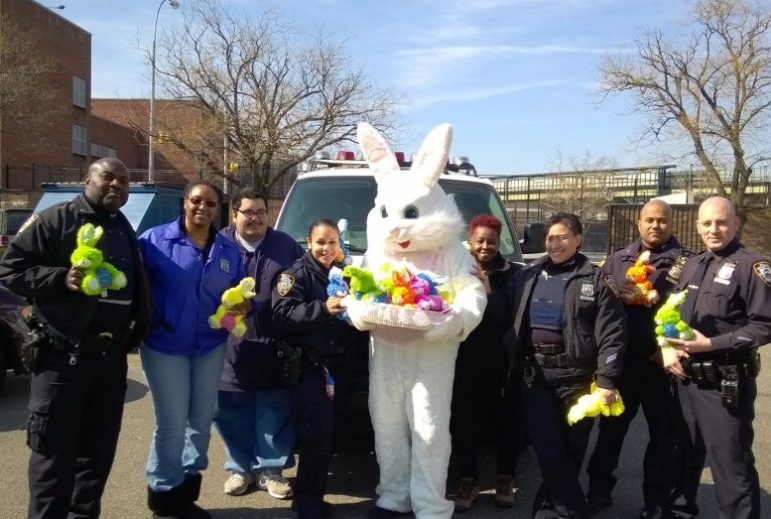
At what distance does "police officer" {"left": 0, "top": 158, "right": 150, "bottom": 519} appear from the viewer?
10.4 ft

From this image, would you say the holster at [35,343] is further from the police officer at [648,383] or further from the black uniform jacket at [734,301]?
the black uniform jacket at [734,301]

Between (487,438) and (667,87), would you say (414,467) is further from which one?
(667,87)

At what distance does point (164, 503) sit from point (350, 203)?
8.88 feet

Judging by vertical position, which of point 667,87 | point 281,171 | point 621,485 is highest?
point 667,87

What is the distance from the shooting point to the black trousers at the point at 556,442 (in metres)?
3.65

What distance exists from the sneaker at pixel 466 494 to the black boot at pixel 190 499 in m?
1.52

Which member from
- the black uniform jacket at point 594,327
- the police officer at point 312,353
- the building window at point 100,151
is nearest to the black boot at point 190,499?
the police officer at point 312,353

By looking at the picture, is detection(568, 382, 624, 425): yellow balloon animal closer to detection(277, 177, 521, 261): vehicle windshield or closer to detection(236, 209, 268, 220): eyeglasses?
detection(277, 177, 521, 261): vehicle windshield

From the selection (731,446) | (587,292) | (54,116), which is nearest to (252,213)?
(587,292)

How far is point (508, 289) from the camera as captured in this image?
13.4 ft

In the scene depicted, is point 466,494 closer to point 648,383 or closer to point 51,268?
point 648,383

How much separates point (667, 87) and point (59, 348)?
26.6 m

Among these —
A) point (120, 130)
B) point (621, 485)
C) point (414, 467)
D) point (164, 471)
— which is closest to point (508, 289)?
point (414, 467)

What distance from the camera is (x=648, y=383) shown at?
13.4 feet
